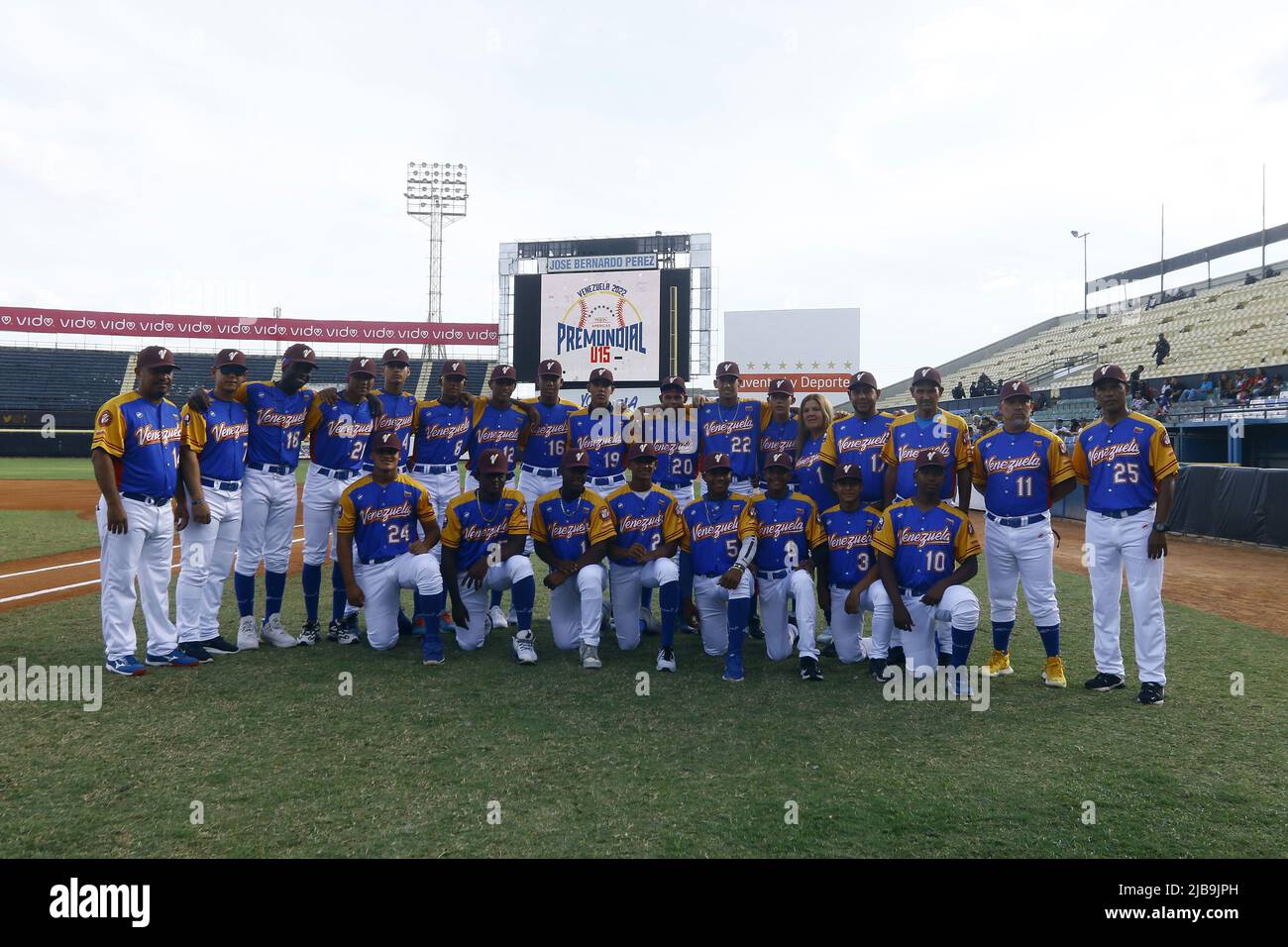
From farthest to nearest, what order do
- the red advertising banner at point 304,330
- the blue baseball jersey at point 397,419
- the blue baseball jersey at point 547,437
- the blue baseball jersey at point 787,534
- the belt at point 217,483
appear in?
1. the red advertising banner at point 304,330
2. the blue baseball jersey at point 547,437
3. the blue baseball jersey at point 397,419
4. the blue baseball jersey at point 787,534
5. the belt at point 217,483

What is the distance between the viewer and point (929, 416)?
568 centimetres

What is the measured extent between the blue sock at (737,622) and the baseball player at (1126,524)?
2.23 metres

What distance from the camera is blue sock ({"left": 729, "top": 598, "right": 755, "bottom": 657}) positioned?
517 cm

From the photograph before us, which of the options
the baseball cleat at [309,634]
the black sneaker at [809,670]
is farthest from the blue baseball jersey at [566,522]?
the baseball cleat at [309,634]

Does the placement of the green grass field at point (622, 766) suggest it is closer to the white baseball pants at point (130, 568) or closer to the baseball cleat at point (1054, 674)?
the baseball cleat at point (1054, 674)

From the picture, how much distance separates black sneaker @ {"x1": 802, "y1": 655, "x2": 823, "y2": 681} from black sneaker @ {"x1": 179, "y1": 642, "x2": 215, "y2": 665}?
4.08m

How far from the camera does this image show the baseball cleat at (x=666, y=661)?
5281mm

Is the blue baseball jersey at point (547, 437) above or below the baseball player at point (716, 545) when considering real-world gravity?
above

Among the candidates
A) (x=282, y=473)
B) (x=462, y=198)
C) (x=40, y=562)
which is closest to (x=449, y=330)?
(x=462, y=198)

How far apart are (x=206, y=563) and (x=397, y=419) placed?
183 centimetres

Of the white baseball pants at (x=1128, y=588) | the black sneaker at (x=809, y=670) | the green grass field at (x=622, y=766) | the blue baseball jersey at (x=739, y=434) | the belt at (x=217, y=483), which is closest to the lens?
the green grass field at (x=622, y=766)

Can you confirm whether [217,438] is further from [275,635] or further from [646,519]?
[646,519]

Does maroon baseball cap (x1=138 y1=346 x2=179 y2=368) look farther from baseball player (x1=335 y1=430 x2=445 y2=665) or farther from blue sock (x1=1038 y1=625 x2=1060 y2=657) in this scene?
blue sock (x1=1038 y1=625 x2=1060 y2=657)
